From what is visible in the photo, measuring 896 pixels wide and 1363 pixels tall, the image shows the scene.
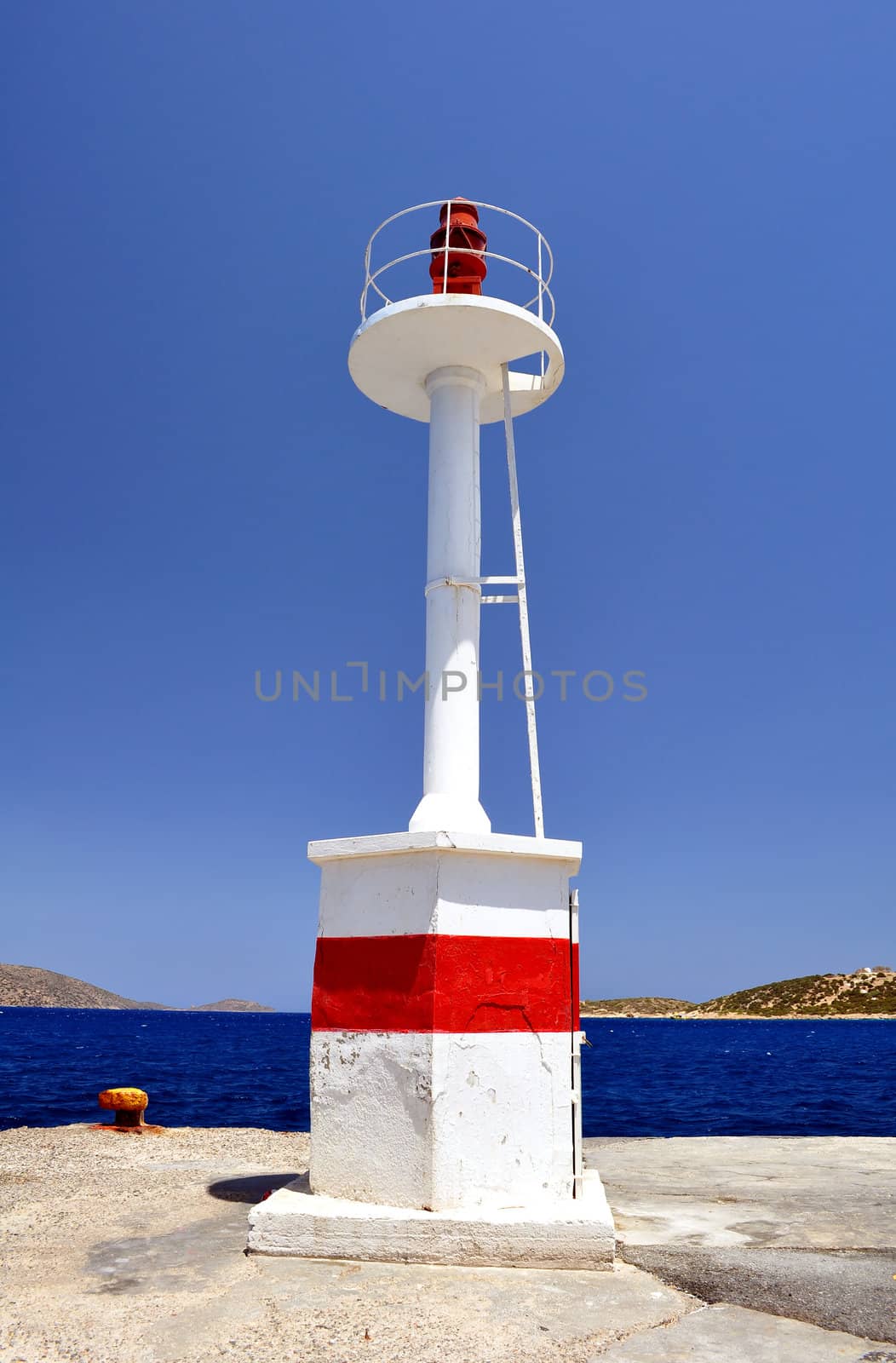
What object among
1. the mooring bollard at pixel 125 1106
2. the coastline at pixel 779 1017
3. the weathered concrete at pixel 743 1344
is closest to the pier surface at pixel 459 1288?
the weathered concrete at pixel 743 1344

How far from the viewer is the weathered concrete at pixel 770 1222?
541 centimetres

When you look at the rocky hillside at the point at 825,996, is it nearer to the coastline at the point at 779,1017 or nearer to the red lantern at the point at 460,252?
the coastline at the point at 779,1017

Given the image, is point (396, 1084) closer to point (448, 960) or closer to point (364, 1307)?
point (448, 960)

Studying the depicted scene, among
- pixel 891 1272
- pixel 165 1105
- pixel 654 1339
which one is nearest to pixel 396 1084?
pixel 654 1339

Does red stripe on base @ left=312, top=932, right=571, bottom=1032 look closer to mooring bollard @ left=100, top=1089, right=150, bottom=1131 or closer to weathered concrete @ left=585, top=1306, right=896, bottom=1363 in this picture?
weathered concrete @ left=585, top=1306, right=896, bottom=1363

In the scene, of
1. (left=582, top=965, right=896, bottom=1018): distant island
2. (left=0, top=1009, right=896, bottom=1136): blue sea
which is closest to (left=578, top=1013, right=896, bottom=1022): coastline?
(left=582, top=965, right=896, bottom=1018): distant island

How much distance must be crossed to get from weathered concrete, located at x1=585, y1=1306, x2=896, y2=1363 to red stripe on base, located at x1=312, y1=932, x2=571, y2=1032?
84.0 inches

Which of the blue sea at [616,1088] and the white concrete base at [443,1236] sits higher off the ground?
the white concrete base at [443,1236]

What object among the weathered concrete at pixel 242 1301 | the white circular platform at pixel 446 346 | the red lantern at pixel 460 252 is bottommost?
the weathered concrete at pixel 242 1301

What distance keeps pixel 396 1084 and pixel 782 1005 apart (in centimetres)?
16306

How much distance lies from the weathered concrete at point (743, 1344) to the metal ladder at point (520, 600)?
3.21 metres

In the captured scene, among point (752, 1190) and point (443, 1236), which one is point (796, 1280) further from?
point (752, 1190)

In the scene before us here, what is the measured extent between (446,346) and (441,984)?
508 centimetres

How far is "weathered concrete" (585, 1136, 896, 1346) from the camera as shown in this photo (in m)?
5.41
